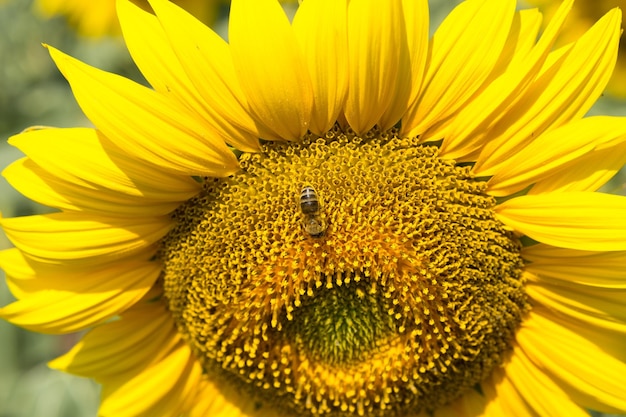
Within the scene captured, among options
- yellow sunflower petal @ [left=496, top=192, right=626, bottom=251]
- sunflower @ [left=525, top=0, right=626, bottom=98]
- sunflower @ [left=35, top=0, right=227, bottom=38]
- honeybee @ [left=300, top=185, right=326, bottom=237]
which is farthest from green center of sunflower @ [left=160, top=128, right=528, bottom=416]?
sunflower @ [left=35, top=0, right=227, bottom=38]

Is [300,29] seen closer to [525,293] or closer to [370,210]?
[370,210]

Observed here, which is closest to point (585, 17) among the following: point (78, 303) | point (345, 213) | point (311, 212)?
point (345, 213)

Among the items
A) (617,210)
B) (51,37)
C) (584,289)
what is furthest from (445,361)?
(51,37)

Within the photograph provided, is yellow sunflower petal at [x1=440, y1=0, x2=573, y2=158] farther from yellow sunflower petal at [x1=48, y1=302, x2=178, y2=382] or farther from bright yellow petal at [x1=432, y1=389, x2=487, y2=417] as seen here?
yellow sunflower petal at [x1=48, y1=302, x2=178, y2=382]

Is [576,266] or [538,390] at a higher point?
[576,266]

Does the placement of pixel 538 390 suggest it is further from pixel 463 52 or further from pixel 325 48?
pixel 325 48

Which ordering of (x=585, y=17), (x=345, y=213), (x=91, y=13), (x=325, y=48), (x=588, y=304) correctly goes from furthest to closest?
(x=91, y=13) < (x=585, y=17) < (x=588, y=304) < (x=345, y=213) < (x=325, y=48)
